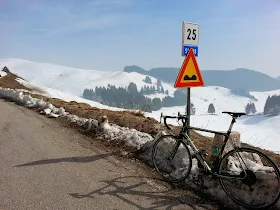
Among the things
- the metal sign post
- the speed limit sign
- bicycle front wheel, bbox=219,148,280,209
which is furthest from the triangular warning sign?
bicycle front wheel, bbox=219,148,280,209

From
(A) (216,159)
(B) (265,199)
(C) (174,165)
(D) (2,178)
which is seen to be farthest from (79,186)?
(B) (265,199)

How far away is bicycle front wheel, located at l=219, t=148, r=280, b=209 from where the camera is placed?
481cm

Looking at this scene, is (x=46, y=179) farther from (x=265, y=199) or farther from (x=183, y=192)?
(x=265, y=199)

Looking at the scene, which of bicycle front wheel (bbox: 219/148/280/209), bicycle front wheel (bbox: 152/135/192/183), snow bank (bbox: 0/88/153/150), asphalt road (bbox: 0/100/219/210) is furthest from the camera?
snow bank (bbox: 0/88/153/150)

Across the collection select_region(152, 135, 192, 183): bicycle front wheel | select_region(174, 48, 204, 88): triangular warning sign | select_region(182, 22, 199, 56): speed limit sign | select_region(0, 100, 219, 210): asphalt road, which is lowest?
select_region(0, 100, 219, 210): asphalt road

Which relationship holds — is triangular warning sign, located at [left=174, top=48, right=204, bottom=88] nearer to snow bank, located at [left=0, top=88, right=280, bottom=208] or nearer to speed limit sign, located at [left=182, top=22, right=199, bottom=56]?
speed limit sign, located at [left=182, top=22, right=199, bottom=56]

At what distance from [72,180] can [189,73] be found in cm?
367

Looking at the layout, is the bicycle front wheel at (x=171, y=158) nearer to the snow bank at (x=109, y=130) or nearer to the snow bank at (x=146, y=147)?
the snow bank at (x=146, y=147)

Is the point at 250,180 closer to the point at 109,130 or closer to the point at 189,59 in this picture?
the point at 189,59

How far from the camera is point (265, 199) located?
484 cm

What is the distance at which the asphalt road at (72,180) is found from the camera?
5.18 m

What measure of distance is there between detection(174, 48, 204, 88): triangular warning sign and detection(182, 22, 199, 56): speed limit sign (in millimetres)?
139

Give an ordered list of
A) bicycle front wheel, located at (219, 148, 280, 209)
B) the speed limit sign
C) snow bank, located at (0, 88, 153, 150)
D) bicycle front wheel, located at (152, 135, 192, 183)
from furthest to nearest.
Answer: snow bank, located at (0, 88, 153, 150), the speed limit sign, bicycle front wheel, located at (152, 135, 192, 183), bicycle front wheel, located at (219, 148, 280, 209)

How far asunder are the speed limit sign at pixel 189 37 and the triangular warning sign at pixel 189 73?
0.14 m
